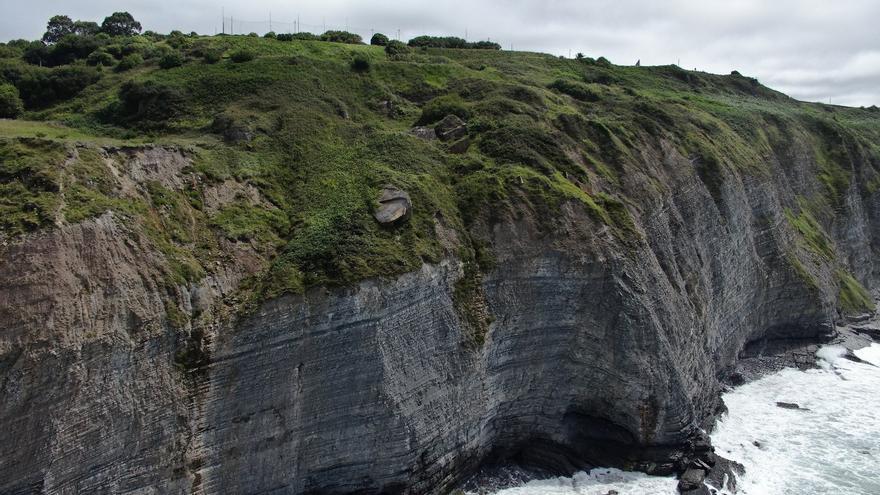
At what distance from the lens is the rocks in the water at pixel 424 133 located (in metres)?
41.7

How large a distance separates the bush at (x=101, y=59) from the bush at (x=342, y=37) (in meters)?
22.8

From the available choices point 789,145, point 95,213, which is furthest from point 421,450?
point 789,145

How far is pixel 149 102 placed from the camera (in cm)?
3962

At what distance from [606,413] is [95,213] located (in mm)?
25961

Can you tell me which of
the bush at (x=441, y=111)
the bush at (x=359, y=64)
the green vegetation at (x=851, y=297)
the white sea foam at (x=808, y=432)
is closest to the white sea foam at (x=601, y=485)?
the white sea foam at (x=808, y=432)

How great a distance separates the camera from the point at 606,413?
110ft

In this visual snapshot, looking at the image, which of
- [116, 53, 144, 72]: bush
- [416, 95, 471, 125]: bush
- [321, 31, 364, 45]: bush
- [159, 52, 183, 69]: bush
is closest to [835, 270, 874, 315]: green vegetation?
[416, 95, 471, 125]: bush

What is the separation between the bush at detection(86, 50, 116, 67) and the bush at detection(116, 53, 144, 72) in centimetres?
174

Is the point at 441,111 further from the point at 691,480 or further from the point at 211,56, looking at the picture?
the point at 691,480

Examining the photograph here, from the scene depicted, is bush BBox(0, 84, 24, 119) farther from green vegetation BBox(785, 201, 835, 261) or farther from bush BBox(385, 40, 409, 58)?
green vegetation BBox(785, 201, 835, 261)

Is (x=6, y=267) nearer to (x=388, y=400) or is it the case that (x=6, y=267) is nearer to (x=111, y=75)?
(x=388, y=400)

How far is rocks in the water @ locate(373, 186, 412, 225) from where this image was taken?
3142 centimetres

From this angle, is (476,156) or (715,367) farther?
(715,367)

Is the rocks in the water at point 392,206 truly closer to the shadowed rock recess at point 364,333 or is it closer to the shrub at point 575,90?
the shadowed rock recess at point 364,333
